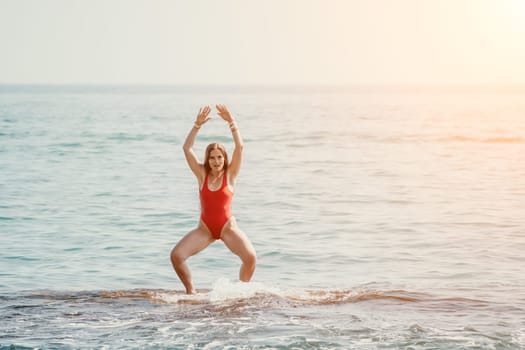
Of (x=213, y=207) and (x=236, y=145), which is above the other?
(x=236, y=145)

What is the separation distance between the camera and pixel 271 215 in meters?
20.3

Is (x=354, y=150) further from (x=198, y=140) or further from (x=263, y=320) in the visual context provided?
(x=263, y=320)

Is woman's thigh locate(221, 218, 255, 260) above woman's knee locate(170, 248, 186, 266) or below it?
above

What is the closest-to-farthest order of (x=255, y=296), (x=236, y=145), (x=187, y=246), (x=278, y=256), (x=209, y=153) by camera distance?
(x=209, y=153)
(x=236, y=145)
(x=187, y=246)
(x=255, y=296)
(x=278, y=256)

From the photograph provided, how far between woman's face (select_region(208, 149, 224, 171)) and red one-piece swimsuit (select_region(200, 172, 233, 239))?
0.68 feet

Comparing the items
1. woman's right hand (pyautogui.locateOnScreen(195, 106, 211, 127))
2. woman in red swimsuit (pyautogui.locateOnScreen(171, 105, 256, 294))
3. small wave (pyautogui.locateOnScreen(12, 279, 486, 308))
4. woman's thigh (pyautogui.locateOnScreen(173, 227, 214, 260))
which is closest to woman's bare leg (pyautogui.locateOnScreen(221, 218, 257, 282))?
woman in red swimsuit (pyautogui.locateOnScreen(171, 105, 256, 294))

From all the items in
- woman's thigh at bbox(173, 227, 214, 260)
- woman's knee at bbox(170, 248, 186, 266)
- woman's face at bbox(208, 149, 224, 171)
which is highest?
woman's face at bbox(208, 149, 224, 171)

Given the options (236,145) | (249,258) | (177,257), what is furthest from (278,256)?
(236,145)

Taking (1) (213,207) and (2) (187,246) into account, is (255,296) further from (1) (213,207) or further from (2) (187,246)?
(1) (213,207)

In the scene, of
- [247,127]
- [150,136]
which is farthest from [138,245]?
[247,127]

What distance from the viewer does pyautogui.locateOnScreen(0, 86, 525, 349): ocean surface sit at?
9.84 meters

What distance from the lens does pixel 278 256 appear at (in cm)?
1536

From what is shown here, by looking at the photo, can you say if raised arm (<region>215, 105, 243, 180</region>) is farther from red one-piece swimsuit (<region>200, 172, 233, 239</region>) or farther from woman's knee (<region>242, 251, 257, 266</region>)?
woman's knee (<region>242, 251, 257, 266</region>)

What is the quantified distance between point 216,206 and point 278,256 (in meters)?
4.43
